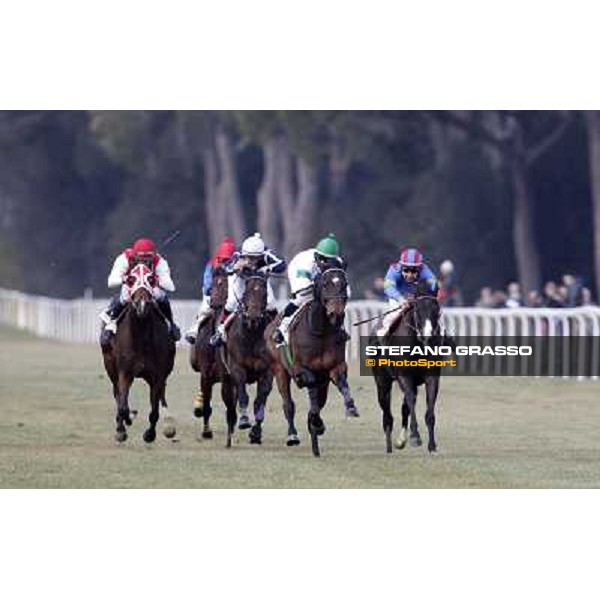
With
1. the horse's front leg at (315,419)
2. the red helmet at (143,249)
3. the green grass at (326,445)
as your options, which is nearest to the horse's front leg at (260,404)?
the green grass at (326,445)

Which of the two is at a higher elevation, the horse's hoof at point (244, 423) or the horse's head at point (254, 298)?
the horse's head at point (254, 298)

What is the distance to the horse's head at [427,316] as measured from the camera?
65.3 ft

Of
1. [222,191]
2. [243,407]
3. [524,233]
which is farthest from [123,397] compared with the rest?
[222,191]

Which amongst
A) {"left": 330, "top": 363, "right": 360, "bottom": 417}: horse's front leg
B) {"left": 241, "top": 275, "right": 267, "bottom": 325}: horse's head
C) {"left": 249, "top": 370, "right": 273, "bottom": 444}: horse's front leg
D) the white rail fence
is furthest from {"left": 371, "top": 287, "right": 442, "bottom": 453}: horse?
the white rail fence

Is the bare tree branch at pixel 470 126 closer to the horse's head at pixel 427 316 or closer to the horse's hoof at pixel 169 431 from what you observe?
the horse's hoof at pixel 169 431

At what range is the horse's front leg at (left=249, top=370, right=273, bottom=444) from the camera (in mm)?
20797

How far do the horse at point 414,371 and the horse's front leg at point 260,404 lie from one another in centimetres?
106

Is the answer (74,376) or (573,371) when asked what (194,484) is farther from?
(74,376)

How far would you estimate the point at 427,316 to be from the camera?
1991 centimetres

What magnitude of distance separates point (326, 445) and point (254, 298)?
195 centimetres

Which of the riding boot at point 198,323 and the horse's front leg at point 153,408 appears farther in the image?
the riding boot at point 198,323

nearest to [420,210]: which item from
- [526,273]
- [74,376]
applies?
[526,273]

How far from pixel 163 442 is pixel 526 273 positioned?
26685 mm

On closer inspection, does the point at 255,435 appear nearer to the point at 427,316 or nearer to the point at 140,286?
the point at 140,286
